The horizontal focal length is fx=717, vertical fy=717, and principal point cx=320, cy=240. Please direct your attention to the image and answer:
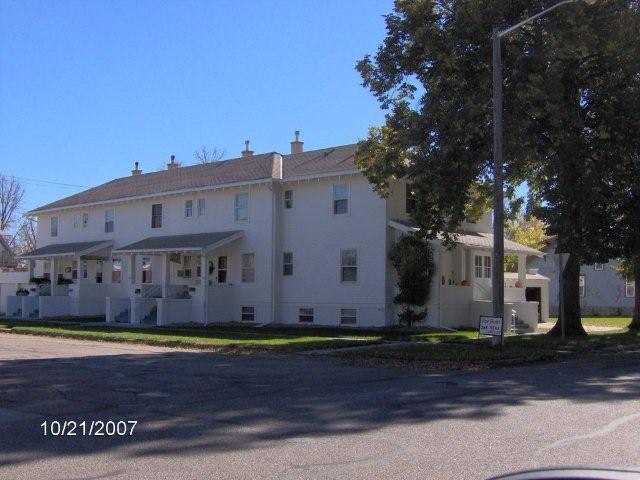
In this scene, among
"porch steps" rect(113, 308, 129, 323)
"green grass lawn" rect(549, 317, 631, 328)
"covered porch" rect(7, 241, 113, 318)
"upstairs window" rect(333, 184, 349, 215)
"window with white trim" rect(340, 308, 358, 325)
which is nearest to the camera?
"window with white trim" rect(340, 308, 358, 325)

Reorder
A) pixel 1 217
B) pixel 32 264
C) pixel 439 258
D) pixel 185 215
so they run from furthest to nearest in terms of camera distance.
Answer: pixel 1 217
pixel 32 264
pixel 185 215
pixel 439 258

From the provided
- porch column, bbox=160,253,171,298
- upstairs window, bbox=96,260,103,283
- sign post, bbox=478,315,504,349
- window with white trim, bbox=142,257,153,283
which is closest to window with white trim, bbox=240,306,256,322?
porch column, bbox=160,253,171,298

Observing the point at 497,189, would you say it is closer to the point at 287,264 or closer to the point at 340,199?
the point at 340,199

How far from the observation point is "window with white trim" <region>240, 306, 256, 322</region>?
31.7m

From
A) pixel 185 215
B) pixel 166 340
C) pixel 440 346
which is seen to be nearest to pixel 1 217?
pixel 185 215

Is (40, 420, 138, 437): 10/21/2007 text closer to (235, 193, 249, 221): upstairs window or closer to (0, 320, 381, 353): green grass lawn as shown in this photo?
(0, 320, 381, 353): green grass lawn

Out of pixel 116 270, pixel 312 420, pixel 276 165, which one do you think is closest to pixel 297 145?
pixel 276 165

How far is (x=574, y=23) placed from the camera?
Answer: 19.7m

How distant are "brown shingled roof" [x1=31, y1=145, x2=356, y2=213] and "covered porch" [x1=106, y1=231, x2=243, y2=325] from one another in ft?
8.67

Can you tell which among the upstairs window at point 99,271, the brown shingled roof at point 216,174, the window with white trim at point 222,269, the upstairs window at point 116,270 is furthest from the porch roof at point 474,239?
the upstairs window at point 99,271

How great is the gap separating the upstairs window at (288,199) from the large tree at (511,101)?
25.5ft

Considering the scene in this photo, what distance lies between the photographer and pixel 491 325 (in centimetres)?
1831

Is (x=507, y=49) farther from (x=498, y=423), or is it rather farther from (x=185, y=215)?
(x=185, y=215)

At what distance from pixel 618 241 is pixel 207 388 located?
1458cm
